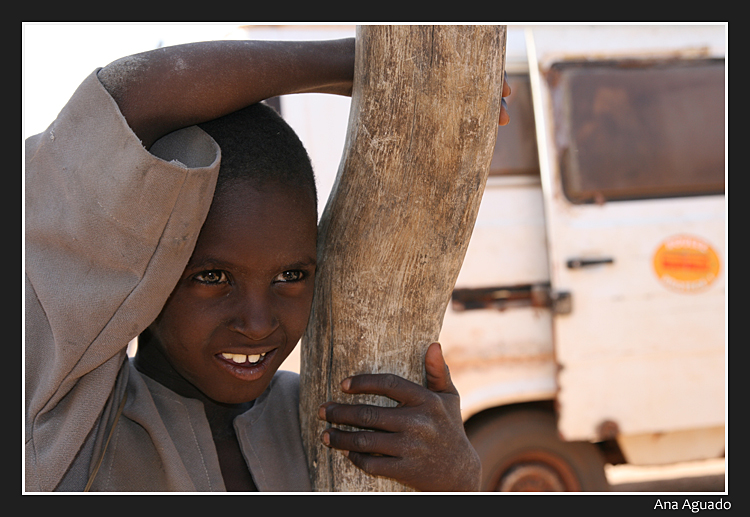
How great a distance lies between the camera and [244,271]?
117 cm

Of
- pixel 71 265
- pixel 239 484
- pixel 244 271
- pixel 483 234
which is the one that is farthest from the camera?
pixel 483 234

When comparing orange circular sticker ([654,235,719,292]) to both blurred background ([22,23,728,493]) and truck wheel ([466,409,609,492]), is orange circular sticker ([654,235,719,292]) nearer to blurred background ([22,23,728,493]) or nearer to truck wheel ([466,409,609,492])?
blurred background ([22,23,728,493])

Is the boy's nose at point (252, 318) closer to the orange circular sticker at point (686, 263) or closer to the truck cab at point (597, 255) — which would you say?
the truck cab at point (597, 255)

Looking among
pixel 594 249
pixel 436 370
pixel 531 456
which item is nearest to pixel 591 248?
pixel 594 249

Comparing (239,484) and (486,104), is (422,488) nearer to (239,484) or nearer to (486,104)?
(239,484)

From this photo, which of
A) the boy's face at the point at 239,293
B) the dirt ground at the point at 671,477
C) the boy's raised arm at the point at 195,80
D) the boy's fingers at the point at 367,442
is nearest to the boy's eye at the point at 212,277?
the boy's face at the point at 239,293

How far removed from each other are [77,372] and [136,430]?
23 cm

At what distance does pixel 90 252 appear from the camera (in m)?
1.01

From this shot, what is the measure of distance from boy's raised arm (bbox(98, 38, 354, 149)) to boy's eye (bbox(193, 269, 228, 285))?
0.81 ft

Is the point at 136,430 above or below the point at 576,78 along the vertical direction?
below

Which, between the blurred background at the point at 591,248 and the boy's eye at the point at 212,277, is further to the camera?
the blurred background at the point at 591,248

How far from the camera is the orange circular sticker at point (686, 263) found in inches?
119

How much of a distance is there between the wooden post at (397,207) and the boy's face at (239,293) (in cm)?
9

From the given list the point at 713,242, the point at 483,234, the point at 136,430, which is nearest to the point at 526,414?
the point at 483,234
